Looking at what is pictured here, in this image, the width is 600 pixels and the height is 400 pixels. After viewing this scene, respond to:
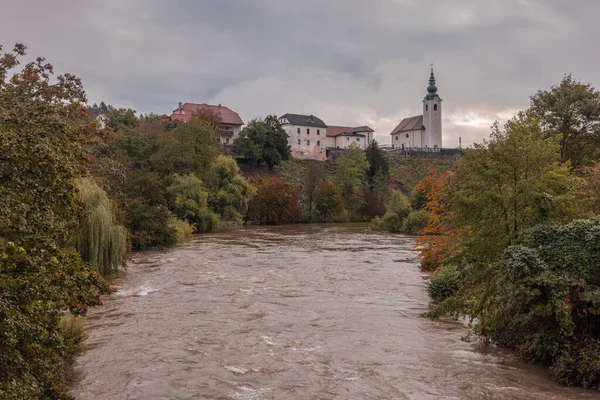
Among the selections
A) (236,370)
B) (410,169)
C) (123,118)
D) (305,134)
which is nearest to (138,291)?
(236,370)

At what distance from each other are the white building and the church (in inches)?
763

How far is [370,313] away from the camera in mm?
16734

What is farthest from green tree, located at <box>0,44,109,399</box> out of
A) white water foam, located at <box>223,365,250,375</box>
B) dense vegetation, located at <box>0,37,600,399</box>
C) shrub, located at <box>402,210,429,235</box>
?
shrub, located at <box>402,210,429,235</box>

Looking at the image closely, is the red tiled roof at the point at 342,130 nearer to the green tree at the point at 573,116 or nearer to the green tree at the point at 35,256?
the green tree at the point at 573,116

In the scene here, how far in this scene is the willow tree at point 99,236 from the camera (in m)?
21.4

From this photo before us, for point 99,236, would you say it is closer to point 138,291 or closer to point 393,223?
point 138,291

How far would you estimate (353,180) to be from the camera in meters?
78.7

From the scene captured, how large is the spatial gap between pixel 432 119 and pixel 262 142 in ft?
161

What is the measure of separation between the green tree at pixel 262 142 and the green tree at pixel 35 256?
7346cm

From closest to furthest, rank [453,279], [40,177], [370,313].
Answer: [40,177], [370,313], [453,279]

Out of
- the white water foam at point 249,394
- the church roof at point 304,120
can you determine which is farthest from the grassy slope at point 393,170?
the white water foam at point 249,394

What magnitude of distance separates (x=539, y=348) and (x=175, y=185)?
44.4 m

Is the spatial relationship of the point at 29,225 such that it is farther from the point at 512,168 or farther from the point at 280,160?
the point at 280,160

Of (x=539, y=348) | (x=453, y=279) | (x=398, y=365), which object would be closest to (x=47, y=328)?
(x=398, y=365)
